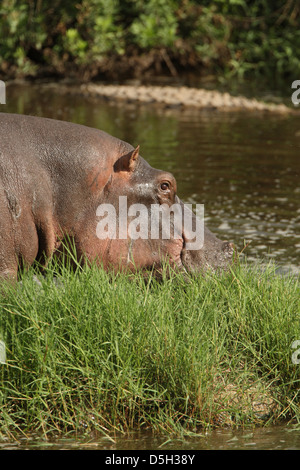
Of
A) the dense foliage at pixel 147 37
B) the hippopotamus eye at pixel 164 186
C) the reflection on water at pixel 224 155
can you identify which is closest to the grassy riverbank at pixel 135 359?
the hippopotamus eye at pixel 164 186

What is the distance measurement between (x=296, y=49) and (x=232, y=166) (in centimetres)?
778

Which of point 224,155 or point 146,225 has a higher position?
point 224,155

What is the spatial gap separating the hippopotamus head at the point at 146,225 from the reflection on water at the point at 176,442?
1.00 meters

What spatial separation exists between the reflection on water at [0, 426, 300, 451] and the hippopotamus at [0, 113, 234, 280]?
89 cm

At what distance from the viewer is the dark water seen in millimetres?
3412

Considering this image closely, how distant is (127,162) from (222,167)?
5.32 metres

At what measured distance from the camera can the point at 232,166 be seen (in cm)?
949

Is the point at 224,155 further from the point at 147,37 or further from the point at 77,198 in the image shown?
the point at 147,37

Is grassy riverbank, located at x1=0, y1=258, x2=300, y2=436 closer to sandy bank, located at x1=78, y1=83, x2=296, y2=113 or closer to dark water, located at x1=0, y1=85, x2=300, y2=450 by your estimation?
dark water, located at x1=0, y1=85, x2=300, y2=450

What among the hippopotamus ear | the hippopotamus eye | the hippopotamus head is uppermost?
the hippopotamus ear

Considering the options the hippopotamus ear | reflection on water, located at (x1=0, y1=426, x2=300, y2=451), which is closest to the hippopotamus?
the hippopotamus ear

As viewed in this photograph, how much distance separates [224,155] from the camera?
33.2 ft

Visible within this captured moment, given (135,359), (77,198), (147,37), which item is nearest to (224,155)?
(77,198)

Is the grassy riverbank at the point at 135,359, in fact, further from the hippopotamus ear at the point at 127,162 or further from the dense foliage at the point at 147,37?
the dense foliage at the point at 147,37
